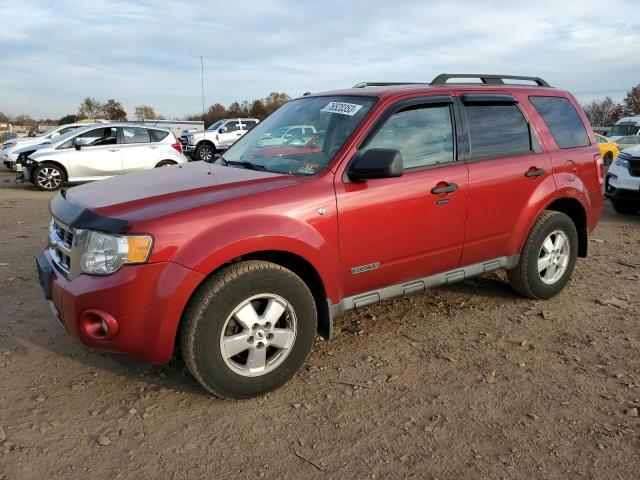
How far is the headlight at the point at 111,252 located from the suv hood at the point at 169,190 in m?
0.12

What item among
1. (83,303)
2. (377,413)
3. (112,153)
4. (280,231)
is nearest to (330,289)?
(280,231)

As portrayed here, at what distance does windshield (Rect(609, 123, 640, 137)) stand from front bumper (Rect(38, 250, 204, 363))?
23801 millimetres

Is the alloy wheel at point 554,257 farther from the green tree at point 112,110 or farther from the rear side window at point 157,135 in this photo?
the green tree at point 112,110

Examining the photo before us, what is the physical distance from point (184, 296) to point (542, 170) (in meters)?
3.07

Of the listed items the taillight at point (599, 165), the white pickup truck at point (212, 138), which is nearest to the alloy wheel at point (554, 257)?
the taillight at point (599, 165)

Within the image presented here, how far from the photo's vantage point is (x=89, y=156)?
1232 cm

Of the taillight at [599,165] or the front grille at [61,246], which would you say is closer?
the front grille at [61,246]

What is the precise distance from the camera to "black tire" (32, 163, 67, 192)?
12.2 meters

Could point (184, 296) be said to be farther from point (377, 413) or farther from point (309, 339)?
point (377, 413)

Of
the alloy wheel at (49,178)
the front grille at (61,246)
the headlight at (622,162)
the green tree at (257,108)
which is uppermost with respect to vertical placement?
the green tree at (257,108)

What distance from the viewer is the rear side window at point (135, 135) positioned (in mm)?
12742

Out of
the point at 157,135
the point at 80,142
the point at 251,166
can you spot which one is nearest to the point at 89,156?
the point at 80,142

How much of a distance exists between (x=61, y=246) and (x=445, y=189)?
2494 mm

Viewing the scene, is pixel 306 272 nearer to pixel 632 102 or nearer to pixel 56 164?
pixel 56 164
